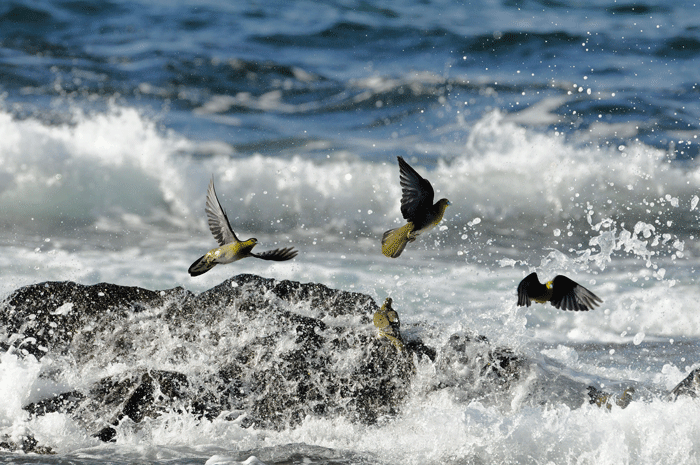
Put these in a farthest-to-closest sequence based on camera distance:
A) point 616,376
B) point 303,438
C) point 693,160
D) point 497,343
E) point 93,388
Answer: point 693,160 < point 616,376 < point 497,343 < point 93,388 < point 303,438

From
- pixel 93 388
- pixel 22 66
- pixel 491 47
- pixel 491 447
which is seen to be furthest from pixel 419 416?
pixel 22 66

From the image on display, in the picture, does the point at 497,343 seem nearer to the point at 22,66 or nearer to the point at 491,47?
the point at 491,47

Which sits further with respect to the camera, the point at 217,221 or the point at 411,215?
the point at 217,221

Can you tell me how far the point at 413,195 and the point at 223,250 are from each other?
4.55 feet

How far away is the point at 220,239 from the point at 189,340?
1.41 m

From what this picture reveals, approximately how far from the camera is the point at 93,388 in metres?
5.40

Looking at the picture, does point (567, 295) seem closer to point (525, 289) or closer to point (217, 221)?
point (525, 289)

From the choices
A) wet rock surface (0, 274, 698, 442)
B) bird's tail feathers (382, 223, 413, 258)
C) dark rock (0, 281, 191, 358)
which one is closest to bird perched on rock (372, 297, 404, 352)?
wet rock surface (0, 274, 698, 442)

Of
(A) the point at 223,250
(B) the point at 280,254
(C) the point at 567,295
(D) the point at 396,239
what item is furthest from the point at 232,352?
(C) the point at 567,295

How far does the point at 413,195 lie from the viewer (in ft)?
15.1

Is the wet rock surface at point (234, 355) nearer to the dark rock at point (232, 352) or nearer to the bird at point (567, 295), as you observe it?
the dark rock at point (232, 352)

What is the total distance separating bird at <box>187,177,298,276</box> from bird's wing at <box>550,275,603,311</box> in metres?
1.96

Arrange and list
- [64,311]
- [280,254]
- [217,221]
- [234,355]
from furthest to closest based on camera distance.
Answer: [64,311], [234,355], [217,221], [280,254]

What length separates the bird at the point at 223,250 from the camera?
4160 mm
